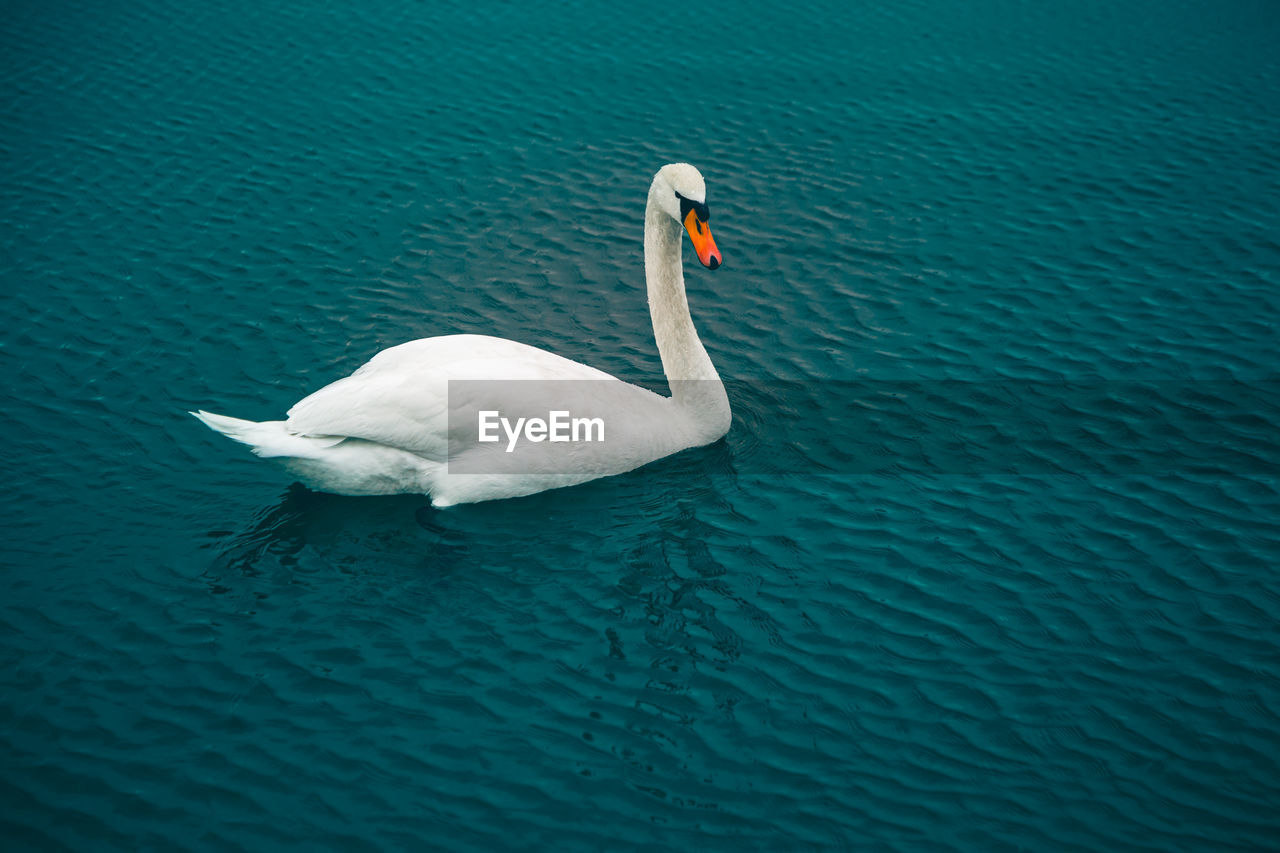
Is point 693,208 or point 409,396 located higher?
point 693,208

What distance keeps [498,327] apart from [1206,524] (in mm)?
8855

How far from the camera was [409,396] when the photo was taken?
11.5 m

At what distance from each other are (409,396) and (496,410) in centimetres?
89

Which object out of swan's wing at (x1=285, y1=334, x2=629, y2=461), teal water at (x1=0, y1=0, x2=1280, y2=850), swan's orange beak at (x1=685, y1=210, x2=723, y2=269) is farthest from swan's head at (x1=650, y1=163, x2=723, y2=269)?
teal water at (x1=0, y1=0, x2=1280, y2=850)

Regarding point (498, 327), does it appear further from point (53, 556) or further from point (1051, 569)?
point (1051, 569)

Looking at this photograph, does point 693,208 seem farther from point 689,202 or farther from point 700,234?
point 700,234

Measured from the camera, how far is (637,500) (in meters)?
12.3

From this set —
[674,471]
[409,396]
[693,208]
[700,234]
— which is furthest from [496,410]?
[693,208]

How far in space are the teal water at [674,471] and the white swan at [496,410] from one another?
0.45m

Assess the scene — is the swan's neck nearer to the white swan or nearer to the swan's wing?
the white swan

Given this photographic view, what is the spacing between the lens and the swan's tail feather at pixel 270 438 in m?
11.3

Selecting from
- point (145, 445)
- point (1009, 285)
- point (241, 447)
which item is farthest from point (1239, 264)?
point (145, 445)

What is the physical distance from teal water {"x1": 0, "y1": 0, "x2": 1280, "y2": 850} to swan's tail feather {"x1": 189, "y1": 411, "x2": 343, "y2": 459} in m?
0.92

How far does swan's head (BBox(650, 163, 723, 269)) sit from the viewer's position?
11.9m
